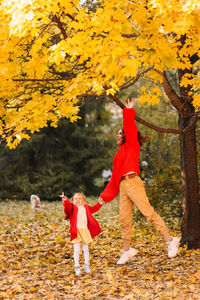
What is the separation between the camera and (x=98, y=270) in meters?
5.25

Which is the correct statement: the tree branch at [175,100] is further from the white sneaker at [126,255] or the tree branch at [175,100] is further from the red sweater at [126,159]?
the white sneaker at [126,255]

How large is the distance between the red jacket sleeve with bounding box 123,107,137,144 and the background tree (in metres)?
0.32

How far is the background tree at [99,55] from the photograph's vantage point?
386cm

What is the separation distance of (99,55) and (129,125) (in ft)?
3.44

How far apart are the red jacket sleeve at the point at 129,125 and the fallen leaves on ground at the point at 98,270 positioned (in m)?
1.73

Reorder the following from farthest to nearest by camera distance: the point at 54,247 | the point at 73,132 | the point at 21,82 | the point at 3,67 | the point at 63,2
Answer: the point at 73,132 < the point at 54,247 < the point at 21,82 < the point at 63,2 < the point at 3,67

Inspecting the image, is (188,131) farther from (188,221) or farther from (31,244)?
(31,244)

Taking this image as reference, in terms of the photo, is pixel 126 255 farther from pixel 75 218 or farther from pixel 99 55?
pixel 99 55

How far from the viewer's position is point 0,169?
18.1 meters

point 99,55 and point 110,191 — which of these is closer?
point 99,55

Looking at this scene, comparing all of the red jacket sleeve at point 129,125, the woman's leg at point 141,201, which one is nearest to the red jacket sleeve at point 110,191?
the woman's leg at point 141,201

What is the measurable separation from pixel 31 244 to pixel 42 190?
33.8 feet

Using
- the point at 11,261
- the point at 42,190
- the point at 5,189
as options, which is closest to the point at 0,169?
the point at 5,189

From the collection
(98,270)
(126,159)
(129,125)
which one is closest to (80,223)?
(98,270)
